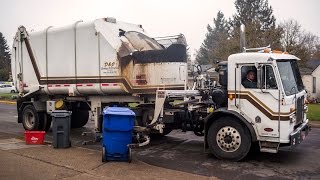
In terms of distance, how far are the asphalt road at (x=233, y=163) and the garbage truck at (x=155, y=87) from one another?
1.33ft

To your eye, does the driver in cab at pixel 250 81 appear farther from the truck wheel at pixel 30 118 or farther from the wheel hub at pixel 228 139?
the truck wheel at pixel 30 118

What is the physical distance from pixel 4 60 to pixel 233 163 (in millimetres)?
75224

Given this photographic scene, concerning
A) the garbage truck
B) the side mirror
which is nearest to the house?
the garbage truck

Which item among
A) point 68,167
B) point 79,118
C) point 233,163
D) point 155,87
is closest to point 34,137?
point 68,167

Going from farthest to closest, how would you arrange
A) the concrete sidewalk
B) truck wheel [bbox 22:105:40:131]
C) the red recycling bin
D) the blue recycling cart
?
truck wheel [bbox 22:105:40:131] < the red recycling bin < the blue recycling cart < the concrete sidewalk

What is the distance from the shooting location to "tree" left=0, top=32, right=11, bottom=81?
68.8 m

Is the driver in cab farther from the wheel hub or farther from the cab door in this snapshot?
the wheel hub

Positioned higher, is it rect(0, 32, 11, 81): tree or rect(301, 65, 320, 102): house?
rect(0, 32, 11, 81): tree

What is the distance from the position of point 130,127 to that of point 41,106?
18.8ft

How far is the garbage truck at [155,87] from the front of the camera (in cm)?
839

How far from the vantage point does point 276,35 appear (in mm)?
31594

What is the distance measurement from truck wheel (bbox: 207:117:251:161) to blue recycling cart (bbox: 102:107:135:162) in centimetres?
186

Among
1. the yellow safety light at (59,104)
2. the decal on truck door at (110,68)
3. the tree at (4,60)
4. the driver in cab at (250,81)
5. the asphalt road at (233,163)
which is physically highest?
the tree at (4,60)

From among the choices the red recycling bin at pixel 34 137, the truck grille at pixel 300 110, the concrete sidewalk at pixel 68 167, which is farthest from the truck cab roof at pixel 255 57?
the red recycling bin at pixel 34 137
